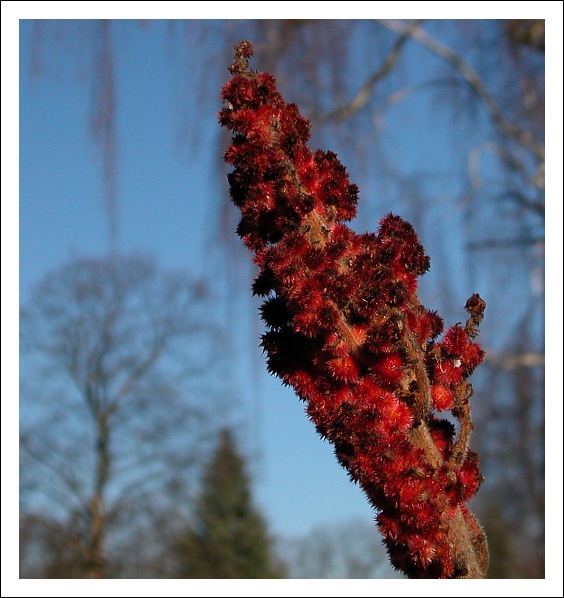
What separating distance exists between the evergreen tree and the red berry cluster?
7236 millimetres

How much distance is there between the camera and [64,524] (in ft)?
24.1

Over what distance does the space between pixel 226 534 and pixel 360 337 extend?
26.1 feet

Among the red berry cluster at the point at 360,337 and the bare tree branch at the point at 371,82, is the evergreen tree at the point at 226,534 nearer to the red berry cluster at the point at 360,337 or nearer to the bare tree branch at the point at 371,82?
the bare tree branch at the point at 371,82

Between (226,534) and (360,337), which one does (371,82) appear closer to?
(360,337)

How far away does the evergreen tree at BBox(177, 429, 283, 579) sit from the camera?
7922 millimetres

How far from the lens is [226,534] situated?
827cm

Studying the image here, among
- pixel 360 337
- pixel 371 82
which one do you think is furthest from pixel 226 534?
pixel 360 337

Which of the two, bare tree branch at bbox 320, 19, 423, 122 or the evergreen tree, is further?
the evergreen tree

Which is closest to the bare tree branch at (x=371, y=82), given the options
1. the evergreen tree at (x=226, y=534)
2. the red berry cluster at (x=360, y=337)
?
the red berry cluster at (x=360, y=337)

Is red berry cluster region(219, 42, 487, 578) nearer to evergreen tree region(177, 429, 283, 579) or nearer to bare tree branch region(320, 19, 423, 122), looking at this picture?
bare tree branch region(320, 19, 423, 122)

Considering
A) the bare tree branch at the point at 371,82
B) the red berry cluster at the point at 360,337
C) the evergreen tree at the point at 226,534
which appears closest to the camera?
the red berry cluster at the point at 360,337

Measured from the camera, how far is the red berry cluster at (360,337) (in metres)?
0.74

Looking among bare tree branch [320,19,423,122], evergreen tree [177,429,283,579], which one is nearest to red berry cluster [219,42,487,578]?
bare tree branch [320,19,423,122]

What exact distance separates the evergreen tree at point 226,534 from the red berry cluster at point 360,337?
23.7 ft
